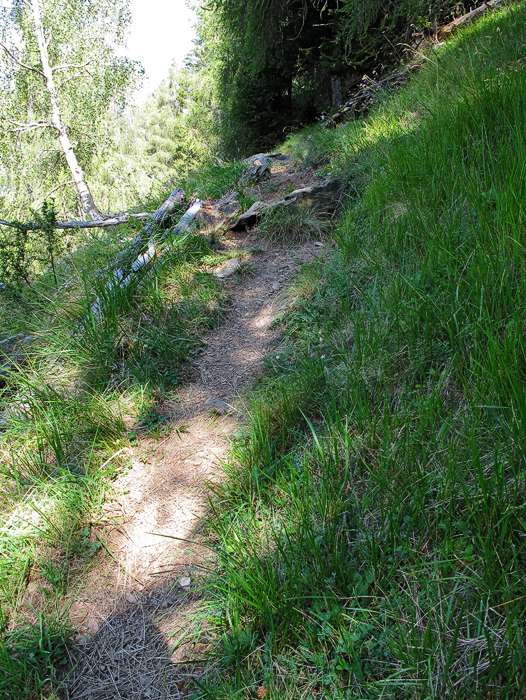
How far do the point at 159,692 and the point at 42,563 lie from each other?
86 cm

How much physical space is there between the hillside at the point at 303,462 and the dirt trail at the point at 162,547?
0.01 metres

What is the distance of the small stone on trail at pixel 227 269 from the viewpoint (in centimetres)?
453

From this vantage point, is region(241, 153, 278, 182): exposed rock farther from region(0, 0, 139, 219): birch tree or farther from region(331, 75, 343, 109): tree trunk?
region(0, 0, 139, 219): birch tree

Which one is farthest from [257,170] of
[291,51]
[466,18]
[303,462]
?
A: [303,462]

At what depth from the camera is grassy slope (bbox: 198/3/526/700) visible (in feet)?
4.25

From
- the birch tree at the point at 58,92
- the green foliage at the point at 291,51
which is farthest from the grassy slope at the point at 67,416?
the birch tree at the point at 58,92

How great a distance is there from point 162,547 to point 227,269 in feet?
9.82

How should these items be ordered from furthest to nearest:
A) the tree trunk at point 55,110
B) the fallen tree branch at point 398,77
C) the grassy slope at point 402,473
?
the tree trunk at point 55,110, the fallen tree branch at point 398,77, the grassy slope at point 402,473

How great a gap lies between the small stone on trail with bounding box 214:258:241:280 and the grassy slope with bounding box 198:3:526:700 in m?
1.50

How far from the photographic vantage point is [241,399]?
288cm

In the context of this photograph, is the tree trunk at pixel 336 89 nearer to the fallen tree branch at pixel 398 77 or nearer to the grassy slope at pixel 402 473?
the fallen tree branch at pixel 398 77

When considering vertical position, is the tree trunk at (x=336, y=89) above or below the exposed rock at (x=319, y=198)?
above

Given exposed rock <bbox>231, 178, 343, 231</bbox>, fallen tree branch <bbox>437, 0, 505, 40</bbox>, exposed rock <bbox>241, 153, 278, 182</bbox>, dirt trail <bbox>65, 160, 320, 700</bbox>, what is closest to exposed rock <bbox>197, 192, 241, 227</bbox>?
exposed rock <bbox>231, 178, 343, 231</bbox>

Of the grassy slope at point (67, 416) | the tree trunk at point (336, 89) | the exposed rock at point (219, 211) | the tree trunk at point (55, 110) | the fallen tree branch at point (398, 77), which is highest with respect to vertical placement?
the tree trunk at point (55, 110)
